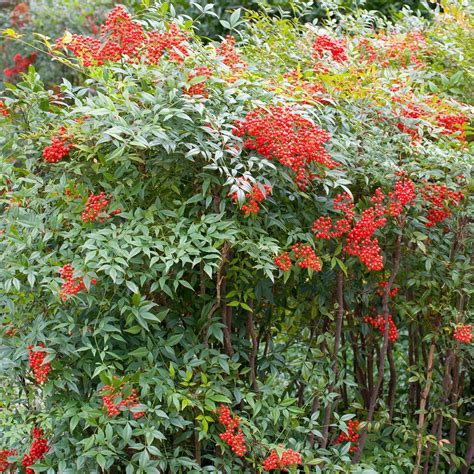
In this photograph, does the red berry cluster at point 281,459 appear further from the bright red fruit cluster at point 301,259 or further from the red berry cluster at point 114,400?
the bright red fruit cluster at point 301,259

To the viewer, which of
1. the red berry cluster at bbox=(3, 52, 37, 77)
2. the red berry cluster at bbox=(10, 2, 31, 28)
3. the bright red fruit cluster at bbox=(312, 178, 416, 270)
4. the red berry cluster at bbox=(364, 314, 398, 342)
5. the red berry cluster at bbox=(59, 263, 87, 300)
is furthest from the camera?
the red berry cluster at bbox=(10, 2, 31, 28)

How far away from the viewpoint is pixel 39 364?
2.62 metres

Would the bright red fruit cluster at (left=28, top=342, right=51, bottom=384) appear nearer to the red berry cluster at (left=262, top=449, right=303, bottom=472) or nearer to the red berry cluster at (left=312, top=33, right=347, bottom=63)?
the red berry cluster at (left=262, top=449, right=303, bottom=472)

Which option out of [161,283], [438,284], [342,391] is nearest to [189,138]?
[161,283]

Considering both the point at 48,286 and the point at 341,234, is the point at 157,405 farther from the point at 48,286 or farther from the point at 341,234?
the point at 341,234

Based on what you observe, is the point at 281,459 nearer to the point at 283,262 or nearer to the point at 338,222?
the point at 283,262

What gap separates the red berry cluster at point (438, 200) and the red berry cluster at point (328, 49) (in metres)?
0.74

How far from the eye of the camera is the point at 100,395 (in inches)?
103

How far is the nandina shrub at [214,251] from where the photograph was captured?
8.54ft

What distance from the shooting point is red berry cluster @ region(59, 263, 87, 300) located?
252 centimetres

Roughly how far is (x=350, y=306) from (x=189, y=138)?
987 mm

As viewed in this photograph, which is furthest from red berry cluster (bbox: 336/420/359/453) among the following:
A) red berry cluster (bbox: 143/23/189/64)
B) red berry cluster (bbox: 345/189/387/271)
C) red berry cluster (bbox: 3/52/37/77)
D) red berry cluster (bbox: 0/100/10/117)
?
red berry cluster (bbox: 3/52/37/77)

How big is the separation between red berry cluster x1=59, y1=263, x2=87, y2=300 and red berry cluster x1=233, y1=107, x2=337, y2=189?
2.24 ft

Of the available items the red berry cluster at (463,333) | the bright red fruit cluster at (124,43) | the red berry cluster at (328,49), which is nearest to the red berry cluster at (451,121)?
the red berry cluster at (328,49)
